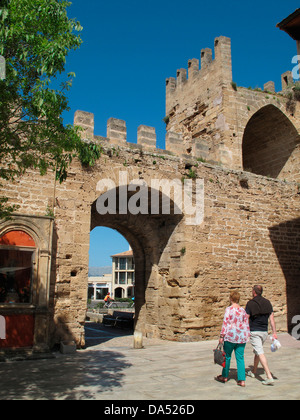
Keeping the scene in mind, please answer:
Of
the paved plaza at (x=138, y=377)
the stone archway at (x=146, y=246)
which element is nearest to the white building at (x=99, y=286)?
the stone archway at (x=146, y=246)

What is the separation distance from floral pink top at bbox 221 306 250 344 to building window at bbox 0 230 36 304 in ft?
11.9

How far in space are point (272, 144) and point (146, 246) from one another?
6344mm

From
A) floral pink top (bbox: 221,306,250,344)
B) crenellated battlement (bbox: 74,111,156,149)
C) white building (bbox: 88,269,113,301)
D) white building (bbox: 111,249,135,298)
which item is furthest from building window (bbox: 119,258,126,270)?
floral pink top (bbox: 221,306,250,344)

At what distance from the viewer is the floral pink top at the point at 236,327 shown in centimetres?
474

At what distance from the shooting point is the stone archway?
1016 cm

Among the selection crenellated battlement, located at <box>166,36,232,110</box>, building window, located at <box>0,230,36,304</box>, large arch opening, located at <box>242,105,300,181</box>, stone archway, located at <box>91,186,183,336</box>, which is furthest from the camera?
large arch opening, located at <box>242,105,300,181</box>

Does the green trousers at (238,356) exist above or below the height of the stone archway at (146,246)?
below

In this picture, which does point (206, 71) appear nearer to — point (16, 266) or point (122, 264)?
point (16, 266)

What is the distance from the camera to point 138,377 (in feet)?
17.0

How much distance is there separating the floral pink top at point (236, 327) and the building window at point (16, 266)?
3620 millimetres

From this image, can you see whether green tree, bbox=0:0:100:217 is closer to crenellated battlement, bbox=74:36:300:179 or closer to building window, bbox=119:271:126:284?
crenellated battlement, bbox=74:36:300:179

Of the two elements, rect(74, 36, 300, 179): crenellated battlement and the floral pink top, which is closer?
the floral pink top

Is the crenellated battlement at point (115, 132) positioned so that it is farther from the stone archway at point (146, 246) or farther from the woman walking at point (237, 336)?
the woman walking at point (237, 336)

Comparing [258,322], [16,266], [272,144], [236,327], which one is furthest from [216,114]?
[236,327]
